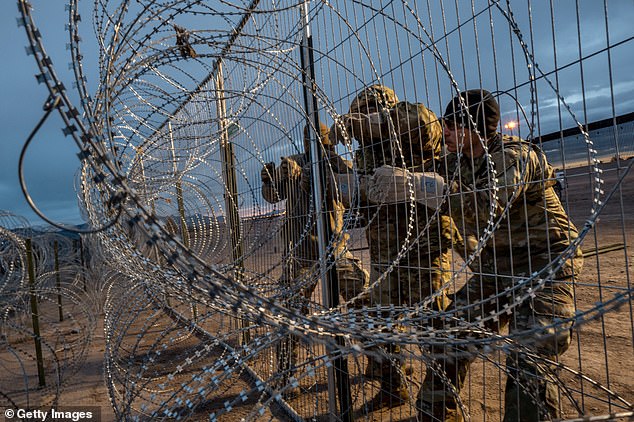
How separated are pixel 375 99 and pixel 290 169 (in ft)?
5.85

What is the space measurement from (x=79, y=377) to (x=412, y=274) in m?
4.56

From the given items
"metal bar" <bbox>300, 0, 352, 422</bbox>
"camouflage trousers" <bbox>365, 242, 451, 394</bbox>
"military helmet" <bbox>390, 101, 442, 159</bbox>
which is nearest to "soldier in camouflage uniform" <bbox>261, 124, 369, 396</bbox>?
"camouflage trousers" <bbox>365, 242, 451, 394</bbox>

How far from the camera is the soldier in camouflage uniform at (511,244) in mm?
2428

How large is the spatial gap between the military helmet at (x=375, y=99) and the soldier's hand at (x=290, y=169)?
812 mm

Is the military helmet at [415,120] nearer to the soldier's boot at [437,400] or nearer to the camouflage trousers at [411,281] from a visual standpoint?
the camouflage trousers at [411,281]

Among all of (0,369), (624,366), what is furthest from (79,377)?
(624,366)

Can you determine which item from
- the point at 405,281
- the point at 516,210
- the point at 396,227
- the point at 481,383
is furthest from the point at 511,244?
the point at 481,383

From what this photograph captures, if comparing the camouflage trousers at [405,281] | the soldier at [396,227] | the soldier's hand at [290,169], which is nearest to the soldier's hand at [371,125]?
the soldier at [396,227]

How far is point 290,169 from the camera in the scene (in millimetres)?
4398

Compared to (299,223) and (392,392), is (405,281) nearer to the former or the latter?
(392,392)

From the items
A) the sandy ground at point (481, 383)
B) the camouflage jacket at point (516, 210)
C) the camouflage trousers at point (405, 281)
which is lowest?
the sandy ground at point (481, 383)

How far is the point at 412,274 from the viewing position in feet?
12.1

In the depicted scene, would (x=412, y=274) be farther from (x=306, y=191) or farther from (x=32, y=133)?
(x=32, y=133)

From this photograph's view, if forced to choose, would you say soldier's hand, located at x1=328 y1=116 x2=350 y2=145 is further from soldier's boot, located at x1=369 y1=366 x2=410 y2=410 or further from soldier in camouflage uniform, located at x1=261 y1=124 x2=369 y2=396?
soldier's boot, located at x1=369 y1=366 x2=410 y2=410
